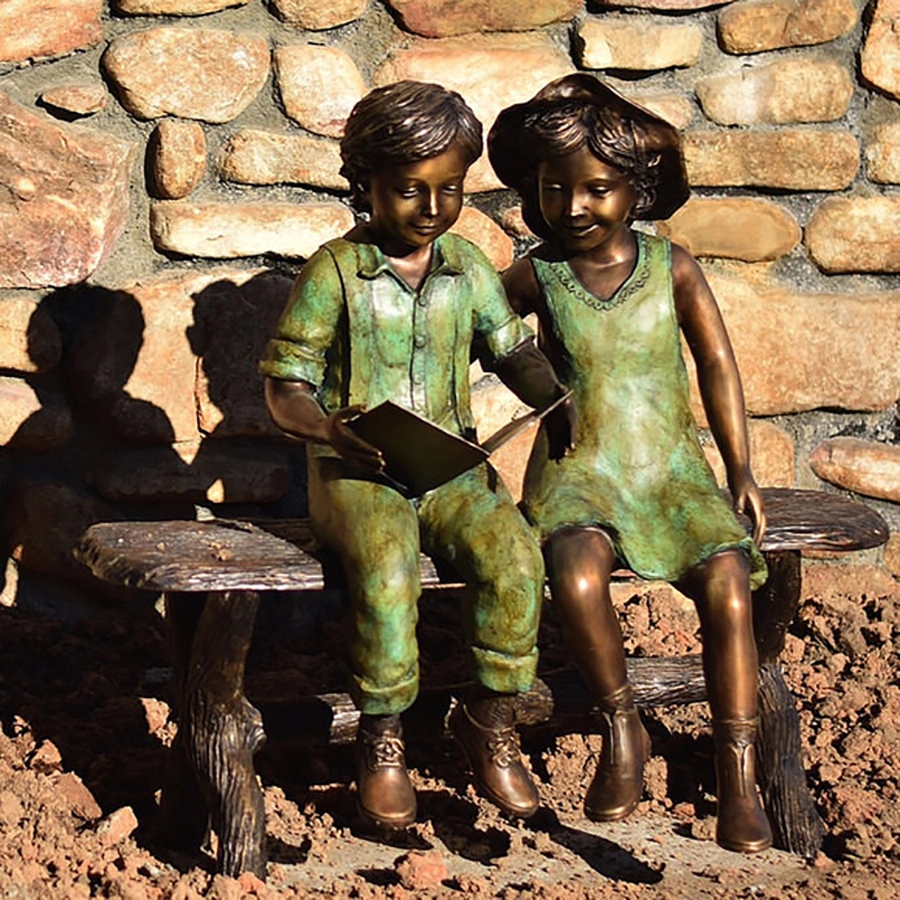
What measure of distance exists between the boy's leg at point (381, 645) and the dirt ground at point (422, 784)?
0.28m

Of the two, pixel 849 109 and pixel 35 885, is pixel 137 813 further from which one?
pixel 849 109

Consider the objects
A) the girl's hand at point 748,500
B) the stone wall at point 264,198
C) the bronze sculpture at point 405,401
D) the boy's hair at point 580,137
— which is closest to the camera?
the bronze sculpture at point 405,401

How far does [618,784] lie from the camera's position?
3.29 meters

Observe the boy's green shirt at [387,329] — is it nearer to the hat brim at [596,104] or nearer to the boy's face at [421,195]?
the boy's face at [421,195]

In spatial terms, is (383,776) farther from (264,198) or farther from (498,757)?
(264,198)

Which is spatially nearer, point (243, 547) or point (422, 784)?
point (243, 547)

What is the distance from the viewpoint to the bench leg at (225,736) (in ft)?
11.1

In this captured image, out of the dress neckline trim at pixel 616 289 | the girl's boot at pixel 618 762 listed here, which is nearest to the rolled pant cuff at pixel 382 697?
the girl's boot at pixel 618 762

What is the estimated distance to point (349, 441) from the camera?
127 inches

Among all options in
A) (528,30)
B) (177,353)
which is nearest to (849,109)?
(528,30)

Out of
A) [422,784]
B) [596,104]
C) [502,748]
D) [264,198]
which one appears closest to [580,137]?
[596,104]

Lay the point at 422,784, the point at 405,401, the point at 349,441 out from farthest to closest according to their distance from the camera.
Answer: the point at 422,784 < the point at 405,401 < the point at 349,441

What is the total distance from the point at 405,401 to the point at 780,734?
101 cm

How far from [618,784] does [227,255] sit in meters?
1.50
